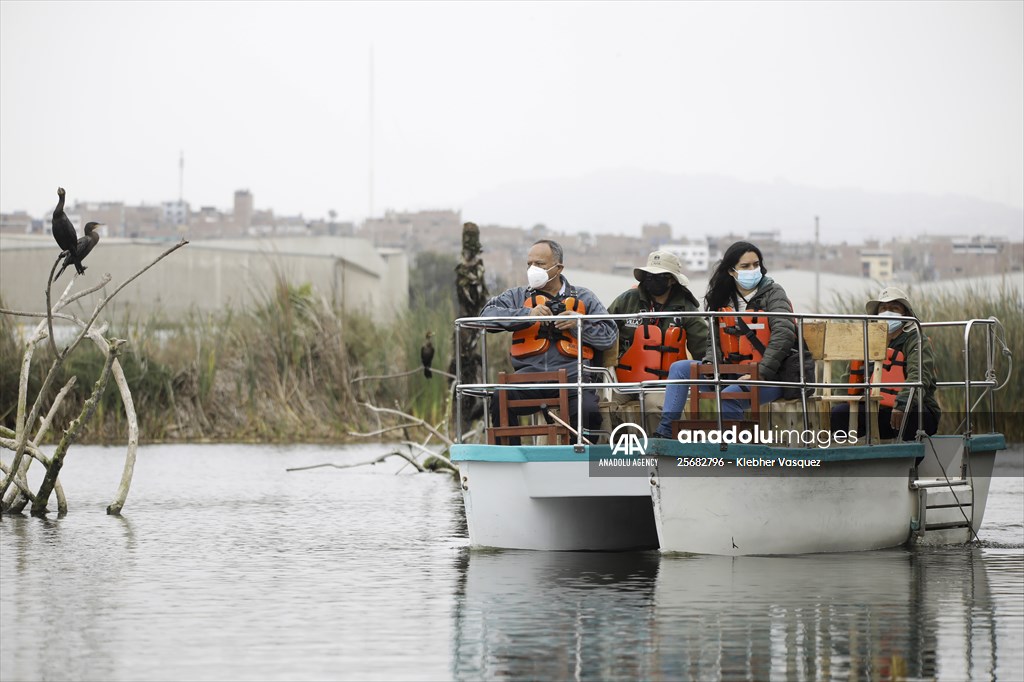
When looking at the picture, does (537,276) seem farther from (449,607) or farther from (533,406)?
(449,607)

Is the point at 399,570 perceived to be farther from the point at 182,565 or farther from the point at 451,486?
the point at 451,486

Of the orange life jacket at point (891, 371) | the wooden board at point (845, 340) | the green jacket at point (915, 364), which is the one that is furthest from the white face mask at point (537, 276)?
the green jacket at point (915, 364)

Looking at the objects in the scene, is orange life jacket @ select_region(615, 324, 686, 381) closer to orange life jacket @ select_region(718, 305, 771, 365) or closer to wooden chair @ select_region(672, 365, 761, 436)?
orange life jacket @ select_region(718, 305, 771, 365)

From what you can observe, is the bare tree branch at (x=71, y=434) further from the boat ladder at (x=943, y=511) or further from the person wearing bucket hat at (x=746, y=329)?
the boat ladder at (x=943, y=511)

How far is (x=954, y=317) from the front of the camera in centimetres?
2497

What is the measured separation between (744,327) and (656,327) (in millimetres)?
596

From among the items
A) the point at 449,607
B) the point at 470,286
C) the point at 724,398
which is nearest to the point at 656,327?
the point at 724,398

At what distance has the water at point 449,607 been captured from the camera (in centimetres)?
827

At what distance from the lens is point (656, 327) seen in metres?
12.8

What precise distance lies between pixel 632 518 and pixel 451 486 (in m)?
6.08

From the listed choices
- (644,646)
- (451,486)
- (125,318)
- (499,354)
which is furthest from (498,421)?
(125,318)

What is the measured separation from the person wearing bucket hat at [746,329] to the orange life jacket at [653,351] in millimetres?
183

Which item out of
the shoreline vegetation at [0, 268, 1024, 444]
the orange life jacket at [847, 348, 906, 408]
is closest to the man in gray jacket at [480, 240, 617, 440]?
the orange life jacket at [847, 348, 906, 408]

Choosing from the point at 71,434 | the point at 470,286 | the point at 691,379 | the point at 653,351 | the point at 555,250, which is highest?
the point at 555,250
